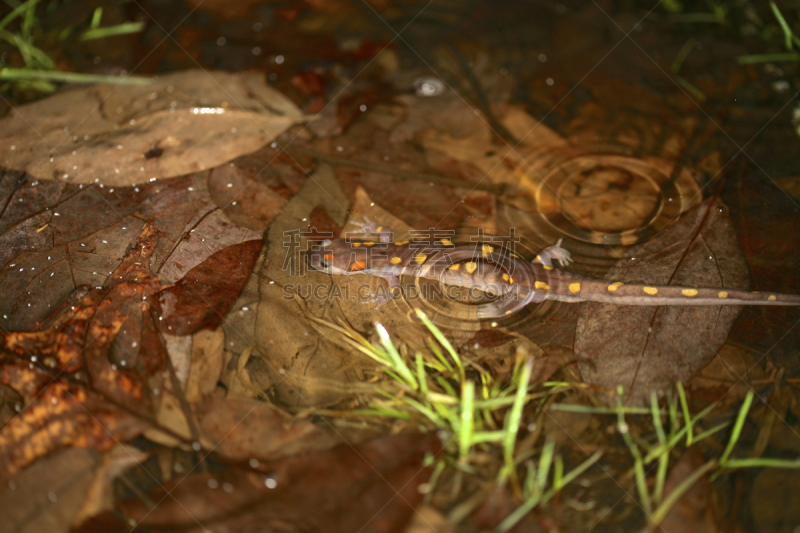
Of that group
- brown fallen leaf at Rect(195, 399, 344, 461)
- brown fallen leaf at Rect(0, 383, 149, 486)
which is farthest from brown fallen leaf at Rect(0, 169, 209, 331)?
brown fallen leaf at Rect(195, 399, 344, 461)

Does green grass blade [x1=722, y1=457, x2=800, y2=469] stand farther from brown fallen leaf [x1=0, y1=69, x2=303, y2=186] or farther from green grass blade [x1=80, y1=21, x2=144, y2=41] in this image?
green grass blade [x1=80, y1=21, x2=144, y2=41]

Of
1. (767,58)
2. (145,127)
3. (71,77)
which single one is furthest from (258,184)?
(767,58)

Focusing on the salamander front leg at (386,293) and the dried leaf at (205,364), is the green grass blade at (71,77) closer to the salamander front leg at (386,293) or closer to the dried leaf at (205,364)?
the dried leaf at (205,364)

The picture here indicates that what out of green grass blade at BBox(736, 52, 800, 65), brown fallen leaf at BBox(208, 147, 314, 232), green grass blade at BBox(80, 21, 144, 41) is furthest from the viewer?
green grass blade at BBox(80, 21, 144, 41)

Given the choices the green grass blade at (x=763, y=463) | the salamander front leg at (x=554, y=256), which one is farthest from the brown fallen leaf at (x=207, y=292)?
the green grass blade at (x=763, y=463)

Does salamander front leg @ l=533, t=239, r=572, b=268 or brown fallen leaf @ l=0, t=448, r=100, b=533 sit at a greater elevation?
salamander front leg @ l=533, t=239, r=572, b=268
